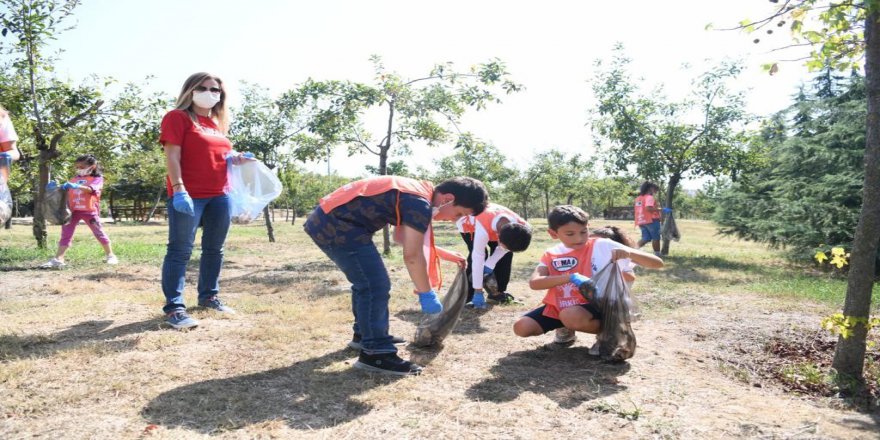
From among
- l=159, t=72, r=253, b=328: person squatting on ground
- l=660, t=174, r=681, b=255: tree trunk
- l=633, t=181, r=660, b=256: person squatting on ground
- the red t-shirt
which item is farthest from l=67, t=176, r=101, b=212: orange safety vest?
l=660, t=174, r=681, b=255: tree trunk

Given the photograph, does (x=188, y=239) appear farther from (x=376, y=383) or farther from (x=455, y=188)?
(x=455, y=188)

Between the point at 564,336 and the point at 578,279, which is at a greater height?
the point at 578,279

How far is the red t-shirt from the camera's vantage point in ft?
12.3

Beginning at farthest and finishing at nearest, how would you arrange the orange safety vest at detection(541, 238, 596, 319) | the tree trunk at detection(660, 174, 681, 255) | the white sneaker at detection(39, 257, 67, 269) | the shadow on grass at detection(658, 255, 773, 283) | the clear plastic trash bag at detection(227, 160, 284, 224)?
the tree trunk at detection(660, 174, 681, 255), the shadow on grass at detection(658, 255, 773, 283), the white sneaker at detection(39, 257, 67, 269), the clear plastic trash bag at detection(227, 160, 284, 224), the orange safety vest at detection(541, 238, 596, 319)

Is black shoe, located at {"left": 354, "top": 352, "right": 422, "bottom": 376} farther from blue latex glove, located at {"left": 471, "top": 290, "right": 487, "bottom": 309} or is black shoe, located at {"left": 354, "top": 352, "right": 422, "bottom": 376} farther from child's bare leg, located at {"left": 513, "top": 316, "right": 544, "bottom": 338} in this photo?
blue latex glove, located at {"left": 471, "top": 290, "right": 487, "bottom": 309}

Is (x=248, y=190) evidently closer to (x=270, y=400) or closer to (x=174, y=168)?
(x=174, y=168)

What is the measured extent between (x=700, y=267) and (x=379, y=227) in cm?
722

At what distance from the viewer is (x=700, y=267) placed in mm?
8617

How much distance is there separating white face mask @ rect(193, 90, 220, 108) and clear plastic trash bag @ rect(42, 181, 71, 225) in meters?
3.85

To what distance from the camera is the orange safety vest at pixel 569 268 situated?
11.3 ft

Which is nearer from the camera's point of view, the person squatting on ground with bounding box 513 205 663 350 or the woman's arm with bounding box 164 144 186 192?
the person squatting on ground with bounding box 513 205 663 350

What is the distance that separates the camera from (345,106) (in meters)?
8.48

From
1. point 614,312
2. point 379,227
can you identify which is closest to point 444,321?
point 379,227

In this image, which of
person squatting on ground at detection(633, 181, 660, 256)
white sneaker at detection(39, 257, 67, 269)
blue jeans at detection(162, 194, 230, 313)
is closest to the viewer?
blue jeans at detection(162, 194, 230, 313)
